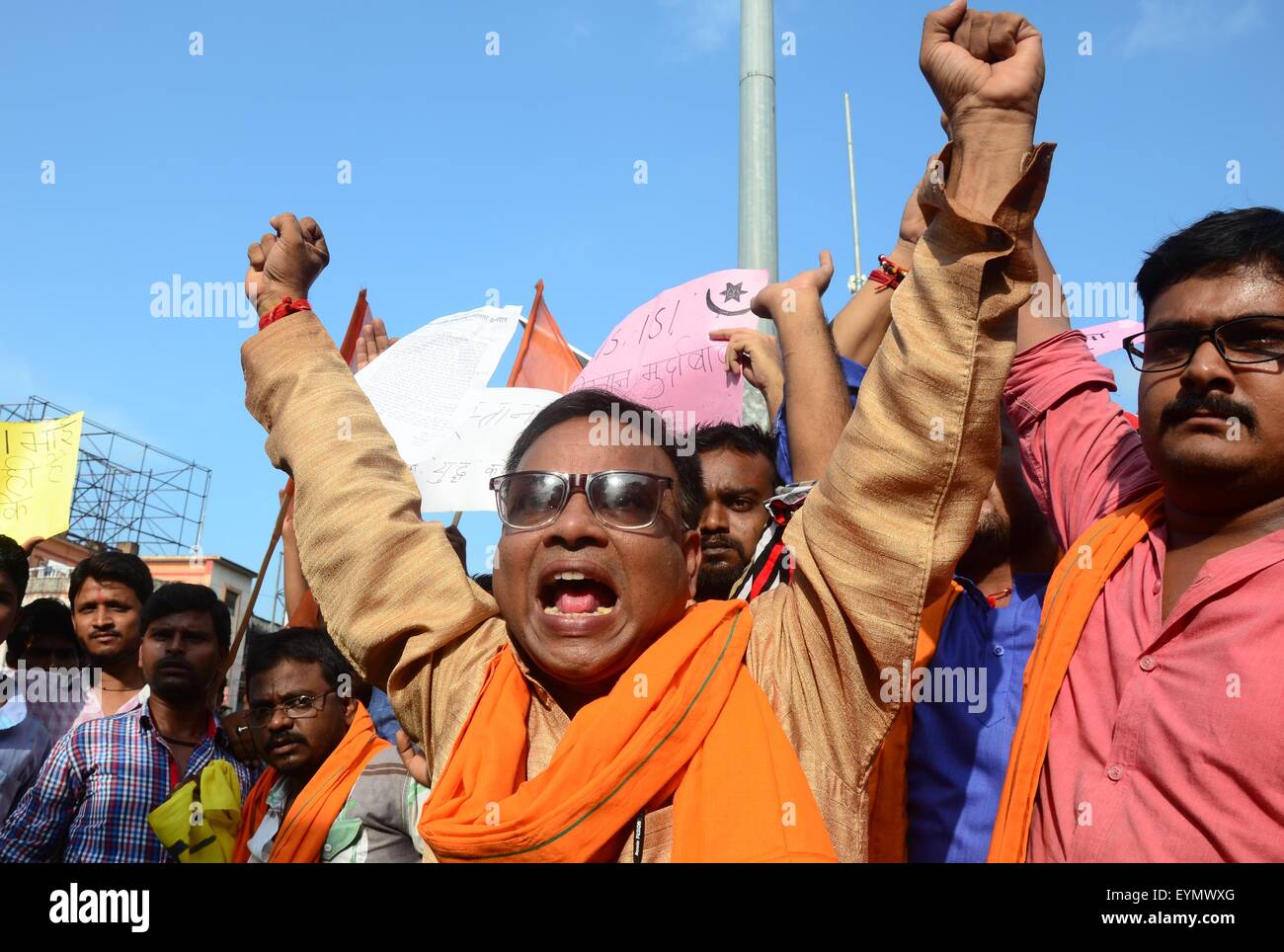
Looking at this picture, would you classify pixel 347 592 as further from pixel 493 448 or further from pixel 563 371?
pixel 563 371

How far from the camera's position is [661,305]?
14.6 feet

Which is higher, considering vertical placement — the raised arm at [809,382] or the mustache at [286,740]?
the raised arm at [809,382]

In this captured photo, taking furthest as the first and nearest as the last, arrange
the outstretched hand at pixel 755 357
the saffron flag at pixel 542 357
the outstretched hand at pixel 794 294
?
the saffron flag at pixel 542 357 → the outstretched hand at pixel 755 357 → the outstretched hand at pixel 794 294

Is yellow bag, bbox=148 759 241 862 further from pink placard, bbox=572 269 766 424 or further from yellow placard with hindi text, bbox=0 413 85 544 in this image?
pink placard, bbox=572 269 766 424

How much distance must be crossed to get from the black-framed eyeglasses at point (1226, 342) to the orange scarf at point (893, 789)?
55 cm

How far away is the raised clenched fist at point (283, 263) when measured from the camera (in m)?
2.58

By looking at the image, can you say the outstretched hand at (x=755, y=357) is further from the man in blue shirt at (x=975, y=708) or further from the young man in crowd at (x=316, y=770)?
the young man in crowd at (x=316, y=770)

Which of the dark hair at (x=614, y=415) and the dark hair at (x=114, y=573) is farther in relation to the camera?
the dark hair at (x=114, y=573)

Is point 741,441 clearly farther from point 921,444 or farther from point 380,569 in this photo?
point 921,444

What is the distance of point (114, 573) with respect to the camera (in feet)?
16.9

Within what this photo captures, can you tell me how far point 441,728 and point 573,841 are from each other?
0.50 meters

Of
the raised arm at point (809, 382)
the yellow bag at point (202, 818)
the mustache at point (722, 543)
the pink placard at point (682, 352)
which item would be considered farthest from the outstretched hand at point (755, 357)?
the yellow bag at point (202, 818)

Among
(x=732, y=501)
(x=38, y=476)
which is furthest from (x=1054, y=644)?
(x=38, y=476)
